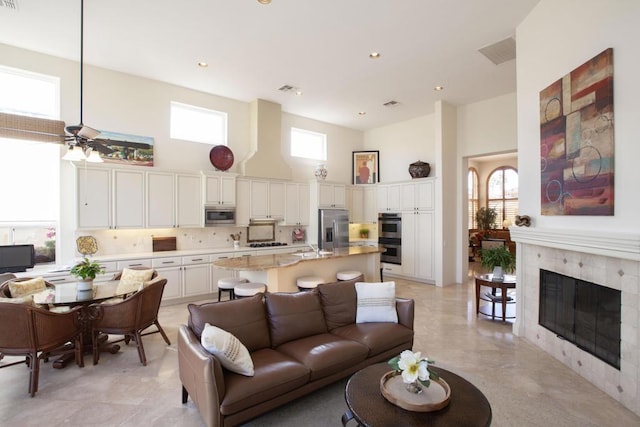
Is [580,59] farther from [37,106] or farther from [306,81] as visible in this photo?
[37,106]

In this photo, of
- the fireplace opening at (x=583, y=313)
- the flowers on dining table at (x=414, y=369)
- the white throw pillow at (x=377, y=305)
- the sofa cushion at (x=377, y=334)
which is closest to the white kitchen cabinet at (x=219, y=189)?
the white throw pillow at (x=377, y=305)

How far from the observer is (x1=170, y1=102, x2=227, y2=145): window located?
19.7 feet

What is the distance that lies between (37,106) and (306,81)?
Answer: 4197 mm

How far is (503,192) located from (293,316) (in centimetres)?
1093

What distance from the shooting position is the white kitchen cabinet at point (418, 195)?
710cm

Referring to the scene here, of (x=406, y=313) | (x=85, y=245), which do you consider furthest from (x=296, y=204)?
(x=406, y=313)

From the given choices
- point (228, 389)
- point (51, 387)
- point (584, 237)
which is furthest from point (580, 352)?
point (51, 387)

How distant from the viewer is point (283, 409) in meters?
2.54

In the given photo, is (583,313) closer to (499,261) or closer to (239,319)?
(499,261)

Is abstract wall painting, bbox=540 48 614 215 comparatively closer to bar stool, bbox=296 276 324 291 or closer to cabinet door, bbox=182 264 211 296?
bar stool, bbox=296 276 324 291

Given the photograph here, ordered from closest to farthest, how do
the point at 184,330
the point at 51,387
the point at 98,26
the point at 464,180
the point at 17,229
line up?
the point at 184,330, the point at 51,387, the point at 98,26, the point at 17,229, the point at 464,180

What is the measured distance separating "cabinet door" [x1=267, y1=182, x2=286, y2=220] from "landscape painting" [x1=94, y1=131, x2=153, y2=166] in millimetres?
2380

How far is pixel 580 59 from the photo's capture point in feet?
10.2

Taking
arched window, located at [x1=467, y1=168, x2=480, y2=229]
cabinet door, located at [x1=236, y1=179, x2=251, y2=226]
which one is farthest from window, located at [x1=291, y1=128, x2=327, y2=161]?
arched window, located at [x1=467, y1=168, x2=480, y2=229]
